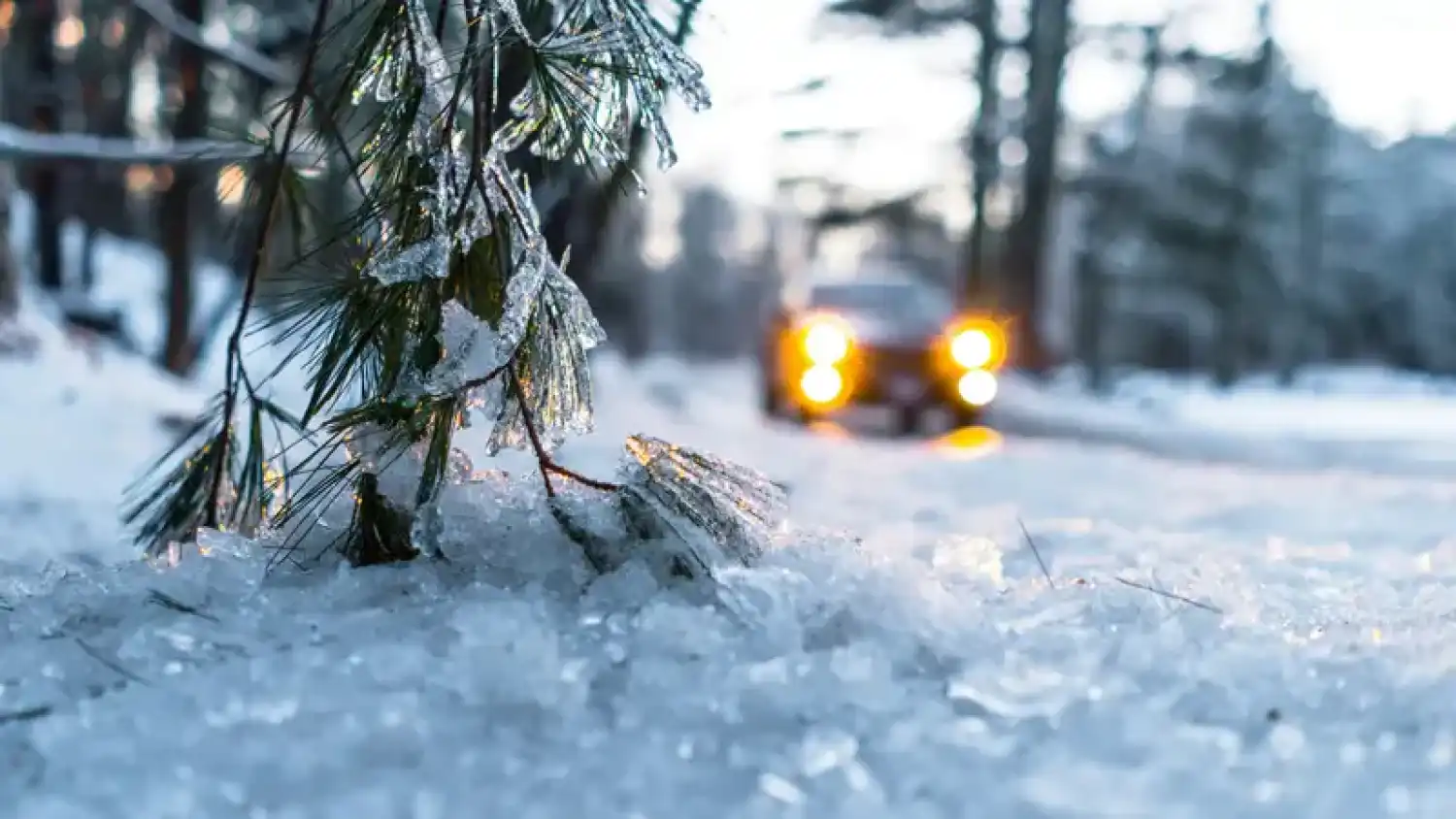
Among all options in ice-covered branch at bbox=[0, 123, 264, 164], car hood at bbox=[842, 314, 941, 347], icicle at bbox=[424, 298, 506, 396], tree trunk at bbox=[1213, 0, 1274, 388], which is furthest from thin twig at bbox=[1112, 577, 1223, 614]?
tree trunk at bbox=[1213, 0, 1274, 388]

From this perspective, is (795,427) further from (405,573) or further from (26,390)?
(405,573)

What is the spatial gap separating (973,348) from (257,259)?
22.6 feet

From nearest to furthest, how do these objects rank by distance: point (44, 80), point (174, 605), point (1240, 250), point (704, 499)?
point (174, 605)
point (704, 499)
point (44, 80)
point (1240, 250)

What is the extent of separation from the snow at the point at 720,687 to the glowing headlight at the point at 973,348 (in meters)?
6.20

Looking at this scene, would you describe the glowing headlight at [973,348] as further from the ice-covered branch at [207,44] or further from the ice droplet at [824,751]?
the ice droplet at [824,751]

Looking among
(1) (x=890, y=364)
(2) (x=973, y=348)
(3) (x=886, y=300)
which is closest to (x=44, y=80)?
(3) (x=886, y=300)

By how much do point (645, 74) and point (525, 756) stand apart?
1.17 metres

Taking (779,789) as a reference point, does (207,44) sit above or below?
above

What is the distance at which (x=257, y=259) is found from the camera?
7.52 feet

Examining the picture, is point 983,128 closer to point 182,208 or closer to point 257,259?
point 182,208

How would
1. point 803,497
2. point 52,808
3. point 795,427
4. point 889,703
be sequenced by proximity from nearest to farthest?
1. point 52,808
2. point 889,703
3. point 803,497
4. point 795,427

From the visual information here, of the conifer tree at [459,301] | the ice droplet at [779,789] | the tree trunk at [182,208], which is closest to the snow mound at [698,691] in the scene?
the ice droplet at [779,789]

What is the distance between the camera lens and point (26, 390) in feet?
22.6

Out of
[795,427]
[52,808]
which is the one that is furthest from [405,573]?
[795,427]
